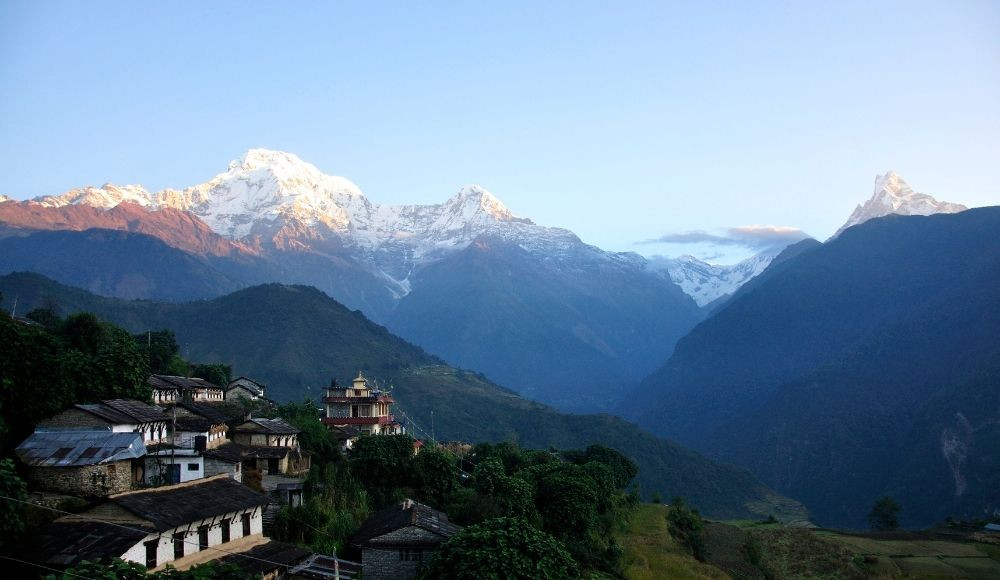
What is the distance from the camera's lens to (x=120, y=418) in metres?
37.4

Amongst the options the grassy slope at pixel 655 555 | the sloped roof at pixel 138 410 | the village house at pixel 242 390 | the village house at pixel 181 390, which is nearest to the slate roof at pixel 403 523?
the sloped roof at pixel 138 410

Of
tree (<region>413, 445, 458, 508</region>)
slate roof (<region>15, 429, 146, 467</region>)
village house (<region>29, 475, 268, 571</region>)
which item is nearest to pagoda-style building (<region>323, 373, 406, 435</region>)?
tree (<region>413, 445, 458, 508</region>)

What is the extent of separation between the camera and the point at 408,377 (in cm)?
18038

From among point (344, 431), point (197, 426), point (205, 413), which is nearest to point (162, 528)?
point (197, 426)

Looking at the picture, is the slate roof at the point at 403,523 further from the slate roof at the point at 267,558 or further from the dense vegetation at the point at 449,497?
the slate roof at the point at 267,558

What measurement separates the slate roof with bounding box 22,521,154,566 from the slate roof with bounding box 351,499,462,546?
8904mm

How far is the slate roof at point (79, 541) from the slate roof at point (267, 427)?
2162 centimetres

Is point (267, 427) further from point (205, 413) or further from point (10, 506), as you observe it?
point (10, 506)

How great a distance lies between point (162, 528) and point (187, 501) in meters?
3.37

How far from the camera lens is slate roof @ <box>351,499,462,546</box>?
3288 centimetres

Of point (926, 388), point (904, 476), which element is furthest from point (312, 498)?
point (926, 388)

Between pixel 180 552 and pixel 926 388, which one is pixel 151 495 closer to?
pixel 180 552

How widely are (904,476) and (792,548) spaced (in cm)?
10415

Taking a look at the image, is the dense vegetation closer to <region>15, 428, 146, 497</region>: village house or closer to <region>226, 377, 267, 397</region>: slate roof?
<region>15, 428, 146, 497</region>: village house
